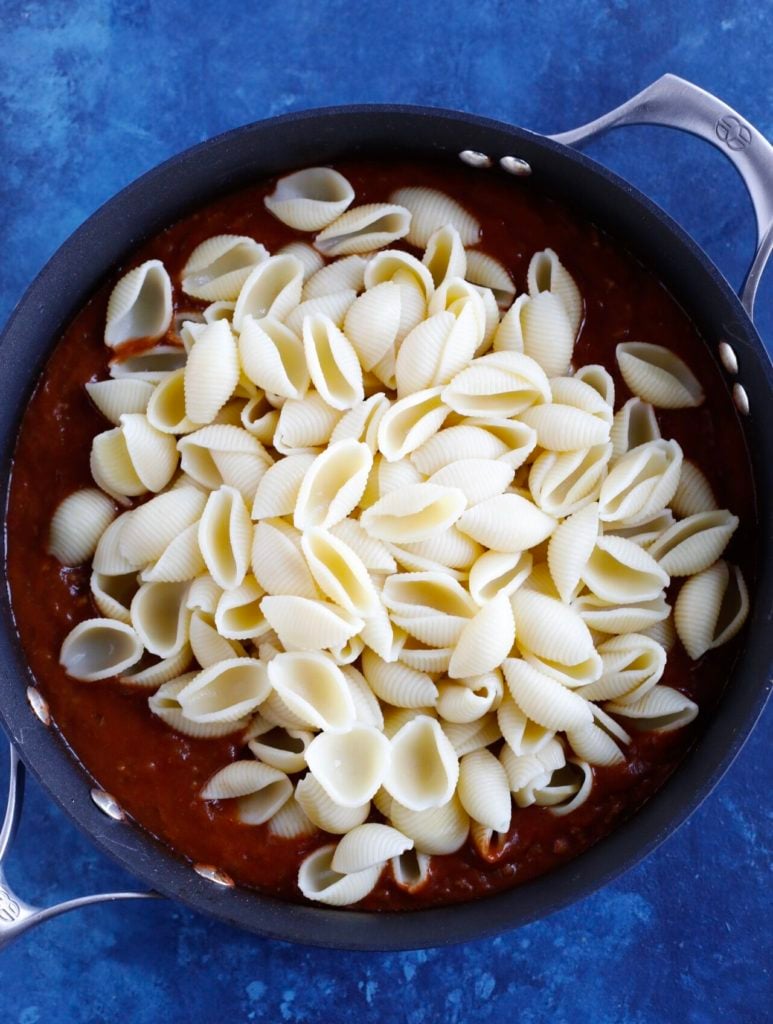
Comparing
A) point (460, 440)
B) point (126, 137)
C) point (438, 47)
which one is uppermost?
point (438, 47)

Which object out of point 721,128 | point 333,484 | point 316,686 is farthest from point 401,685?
point 721,128

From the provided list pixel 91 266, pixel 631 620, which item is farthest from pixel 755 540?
pixel 91 266

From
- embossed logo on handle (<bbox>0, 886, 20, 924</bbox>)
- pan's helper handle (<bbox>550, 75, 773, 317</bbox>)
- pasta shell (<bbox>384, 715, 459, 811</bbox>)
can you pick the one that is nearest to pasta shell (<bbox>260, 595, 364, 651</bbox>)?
pasta shell (<bbox>384, 715, 459, 811</bbox>)

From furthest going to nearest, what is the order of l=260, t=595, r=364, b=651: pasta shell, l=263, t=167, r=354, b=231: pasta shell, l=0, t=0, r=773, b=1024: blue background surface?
l=0, t=0, r=773, b=1024: blue background surface
l=263, t=167, r=354, b=231: pasta shell
l=260, t=595, r=364, b=651: pasta shell

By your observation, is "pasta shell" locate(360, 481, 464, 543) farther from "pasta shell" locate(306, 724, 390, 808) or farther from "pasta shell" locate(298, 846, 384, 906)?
Result: "pasta shell" locate(298, 846, 384, 906)

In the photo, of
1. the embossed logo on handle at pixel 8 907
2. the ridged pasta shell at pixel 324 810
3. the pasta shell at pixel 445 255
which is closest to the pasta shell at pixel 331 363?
the pasta shell at pixel 445 255

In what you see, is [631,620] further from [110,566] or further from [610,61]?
[610,61]
